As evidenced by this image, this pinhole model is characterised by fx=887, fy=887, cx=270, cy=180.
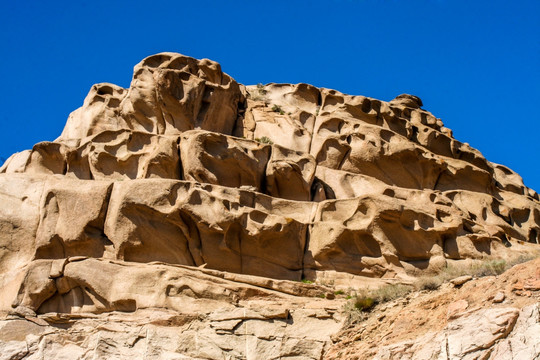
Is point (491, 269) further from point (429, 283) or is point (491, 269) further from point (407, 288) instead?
point (407, 288)

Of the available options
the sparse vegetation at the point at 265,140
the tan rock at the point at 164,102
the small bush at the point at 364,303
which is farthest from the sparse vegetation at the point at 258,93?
the small bush at the point at 364,303

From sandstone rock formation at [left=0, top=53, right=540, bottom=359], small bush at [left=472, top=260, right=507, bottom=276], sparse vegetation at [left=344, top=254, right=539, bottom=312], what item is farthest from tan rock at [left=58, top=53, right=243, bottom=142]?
small bush at [left=472, top=260, right=507, bottom=276]

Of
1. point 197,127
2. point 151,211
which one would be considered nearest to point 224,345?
point 151,211

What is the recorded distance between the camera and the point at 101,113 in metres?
28.8

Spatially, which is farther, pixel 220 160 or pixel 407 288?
pixel 220 160

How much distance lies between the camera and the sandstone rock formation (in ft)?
67.6

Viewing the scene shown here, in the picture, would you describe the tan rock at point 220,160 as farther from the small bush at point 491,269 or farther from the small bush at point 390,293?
the small bush at point 491,269

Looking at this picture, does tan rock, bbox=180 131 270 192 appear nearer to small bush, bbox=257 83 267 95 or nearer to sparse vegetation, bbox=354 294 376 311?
sparse vegetation, bbox=354 294 376 311

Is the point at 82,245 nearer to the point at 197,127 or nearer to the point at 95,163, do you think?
the point at 95,163

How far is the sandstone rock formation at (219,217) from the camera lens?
811 inches

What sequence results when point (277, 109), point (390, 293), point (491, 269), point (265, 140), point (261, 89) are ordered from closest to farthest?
point (491, 269) < point (390, 293) < point (265, 140) < point (277, 109) < point (261, 89)

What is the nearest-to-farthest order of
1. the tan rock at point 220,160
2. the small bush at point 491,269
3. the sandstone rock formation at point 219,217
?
the small bush at point 491,269
the sandstone rock formation at point 219,217
the tan rock at point 220,160

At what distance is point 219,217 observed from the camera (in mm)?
22938

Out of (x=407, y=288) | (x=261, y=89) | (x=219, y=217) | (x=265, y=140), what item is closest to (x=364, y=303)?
(x=407, y=288)
